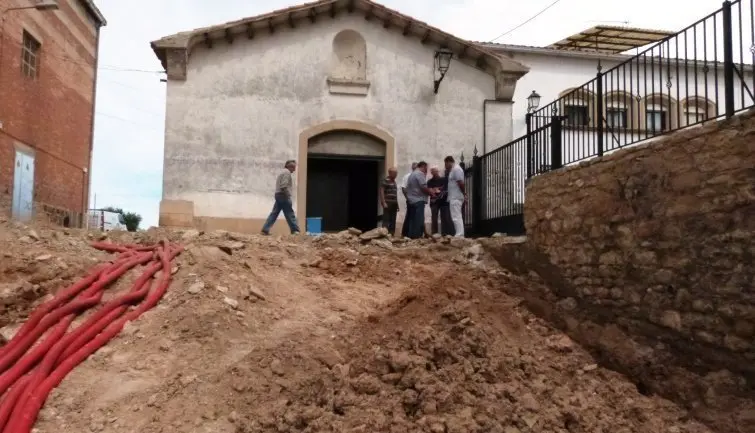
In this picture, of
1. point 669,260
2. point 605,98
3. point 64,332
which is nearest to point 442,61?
point 605,98

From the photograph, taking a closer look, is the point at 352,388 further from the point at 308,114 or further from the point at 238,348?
the point at 308,114

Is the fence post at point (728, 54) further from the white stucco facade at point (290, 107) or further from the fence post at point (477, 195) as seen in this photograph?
the white stucco facade at point (290, 107)

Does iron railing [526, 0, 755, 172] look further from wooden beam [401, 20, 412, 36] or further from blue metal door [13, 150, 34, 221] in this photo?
blue metal door [13, 150, 34, 221]

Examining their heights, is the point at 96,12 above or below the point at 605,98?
above

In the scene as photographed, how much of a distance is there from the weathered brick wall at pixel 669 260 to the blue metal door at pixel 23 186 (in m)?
14.2

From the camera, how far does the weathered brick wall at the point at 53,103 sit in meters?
14.6

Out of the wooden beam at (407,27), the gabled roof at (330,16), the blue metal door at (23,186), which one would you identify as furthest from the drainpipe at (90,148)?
the wooden beam at (407,27)

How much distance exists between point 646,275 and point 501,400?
6.47 ft

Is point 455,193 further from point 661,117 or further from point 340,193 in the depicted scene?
point 340,193

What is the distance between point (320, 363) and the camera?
4.84m

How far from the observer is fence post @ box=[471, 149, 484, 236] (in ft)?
39.2

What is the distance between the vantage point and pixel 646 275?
533 cm

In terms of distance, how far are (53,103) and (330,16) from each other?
30.2 feet

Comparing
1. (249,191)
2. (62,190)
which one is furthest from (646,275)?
(62,190)
